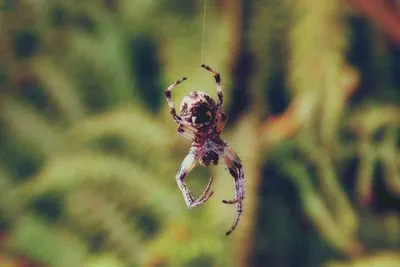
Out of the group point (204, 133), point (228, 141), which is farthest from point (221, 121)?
point (228, 141)

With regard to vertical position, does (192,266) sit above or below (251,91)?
below

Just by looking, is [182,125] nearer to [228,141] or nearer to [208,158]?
[208,158]

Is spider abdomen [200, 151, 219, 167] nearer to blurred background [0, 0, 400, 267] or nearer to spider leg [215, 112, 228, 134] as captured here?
spider leg [215, 112, 228, 134]

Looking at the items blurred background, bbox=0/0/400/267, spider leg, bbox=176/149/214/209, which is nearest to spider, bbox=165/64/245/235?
spider leg, bbox=176/149/214/209

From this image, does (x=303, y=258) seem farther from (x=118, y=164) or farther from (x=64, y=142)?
(x=64, y=142)

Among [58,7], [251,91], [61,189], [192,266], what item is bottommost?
[192,266]

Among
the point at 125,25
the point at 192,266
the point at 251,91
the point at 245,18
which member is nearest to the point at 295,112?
the point at 251,91
